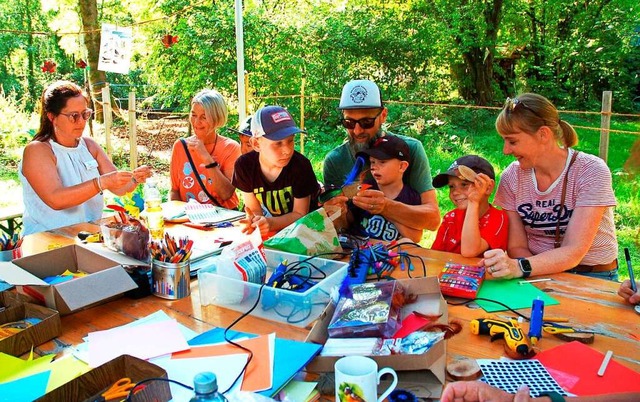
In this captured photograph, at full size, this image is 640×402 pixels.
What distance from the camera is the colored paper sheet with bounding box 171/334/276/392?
4.02ft

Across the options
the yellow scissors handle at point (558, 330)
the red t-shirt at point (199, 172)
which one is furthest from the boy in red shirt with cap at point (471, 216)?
the red t-shirt at point (199, 172)

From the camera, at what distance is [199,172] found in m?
3.39

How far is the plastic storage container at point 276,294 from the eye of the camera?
1.59m

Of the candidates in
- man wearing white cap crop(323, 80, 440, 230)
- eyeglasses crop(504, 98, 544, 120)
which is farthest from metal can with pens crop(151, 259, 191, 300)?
eyeglasses crop(504, 98, 544, 120)

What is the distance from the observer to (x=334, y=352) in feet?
4.18

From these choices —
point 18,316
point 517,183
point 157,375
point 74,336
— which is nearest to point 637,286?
point 517,183

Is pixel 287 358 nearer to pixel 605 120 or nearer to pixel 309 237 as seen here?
pixel 309 237

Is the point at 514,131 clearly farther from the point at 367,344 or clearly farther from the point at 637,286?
the point at 367,344

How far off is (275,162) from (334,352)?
1379mm

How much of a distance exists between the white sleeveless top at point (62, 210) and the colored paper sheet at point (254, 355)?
184 centimetres

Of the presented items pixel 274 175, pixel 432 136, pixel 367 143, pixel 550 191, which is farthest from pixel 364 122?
pixel 432 136

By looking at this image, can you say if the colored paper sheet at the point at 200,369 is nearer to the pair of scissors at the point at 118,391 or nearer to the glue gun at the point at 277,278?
the pair of scissors at the point at 118,391

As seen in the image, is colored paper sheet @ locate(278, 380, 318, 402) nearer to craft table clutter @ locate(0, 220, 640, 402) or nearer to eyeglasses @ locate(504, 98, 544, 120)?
craft table clutter @ locate(0, 220, 640, 402)

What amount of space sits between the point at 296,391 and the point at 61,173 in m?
A: 2.29
